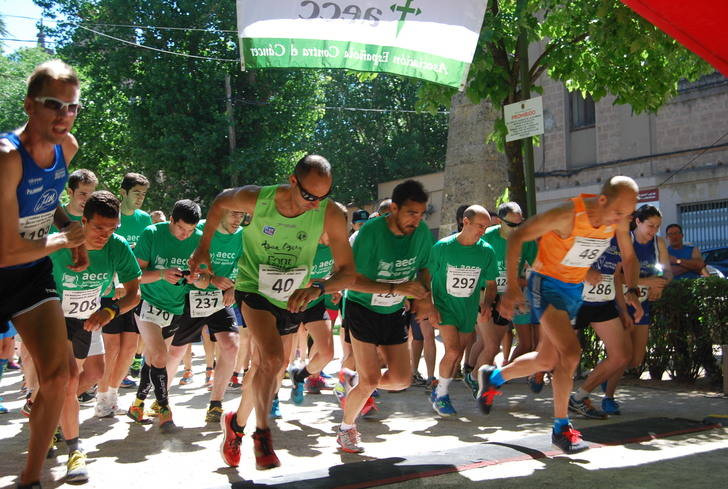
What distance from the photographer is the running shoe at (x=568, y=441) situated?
563 cm

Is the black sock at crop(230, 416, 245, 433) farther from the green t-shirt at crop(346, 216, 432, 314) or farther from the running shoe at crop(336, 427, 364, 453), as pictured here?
the green t-shirt at crop(346, 216, 432, 314)

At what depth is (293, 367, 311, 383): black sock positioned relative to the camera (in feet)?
26.8

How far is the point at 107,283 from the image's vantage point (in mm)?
6324

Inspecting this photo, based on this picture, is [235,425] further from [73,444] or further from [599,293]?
[599,293]

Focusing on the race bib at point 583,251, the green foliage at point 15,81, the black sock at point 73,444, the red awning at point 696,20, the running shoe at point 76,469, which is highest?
the green foliage at point 15,81

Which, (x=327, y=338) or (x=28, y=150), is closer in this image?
(x=28, y=150)

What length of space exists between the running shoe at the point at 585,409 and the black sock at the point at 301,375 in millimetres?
2600

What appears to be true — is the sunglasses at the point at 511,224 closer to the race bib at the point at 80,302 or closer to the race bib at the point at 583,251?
the race bib at the point at 583,251

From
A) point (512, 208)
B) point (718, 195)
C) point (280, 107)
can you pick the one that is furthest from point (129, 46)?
point (512, 208)

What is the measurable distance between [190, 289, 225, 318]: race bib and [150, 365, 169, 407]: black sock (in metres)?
0.60

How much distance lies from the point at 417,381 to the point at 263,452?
4990 mm

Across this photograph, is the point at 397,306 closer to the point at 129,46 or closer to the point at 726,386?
the point at 726,386

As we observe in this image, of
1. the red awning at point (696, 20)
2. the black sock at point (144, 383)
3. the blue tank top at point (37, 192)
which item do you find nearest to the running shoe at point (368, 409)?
the black sock at point (144, 383)

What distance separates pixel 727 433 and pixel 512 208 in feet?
11.0
